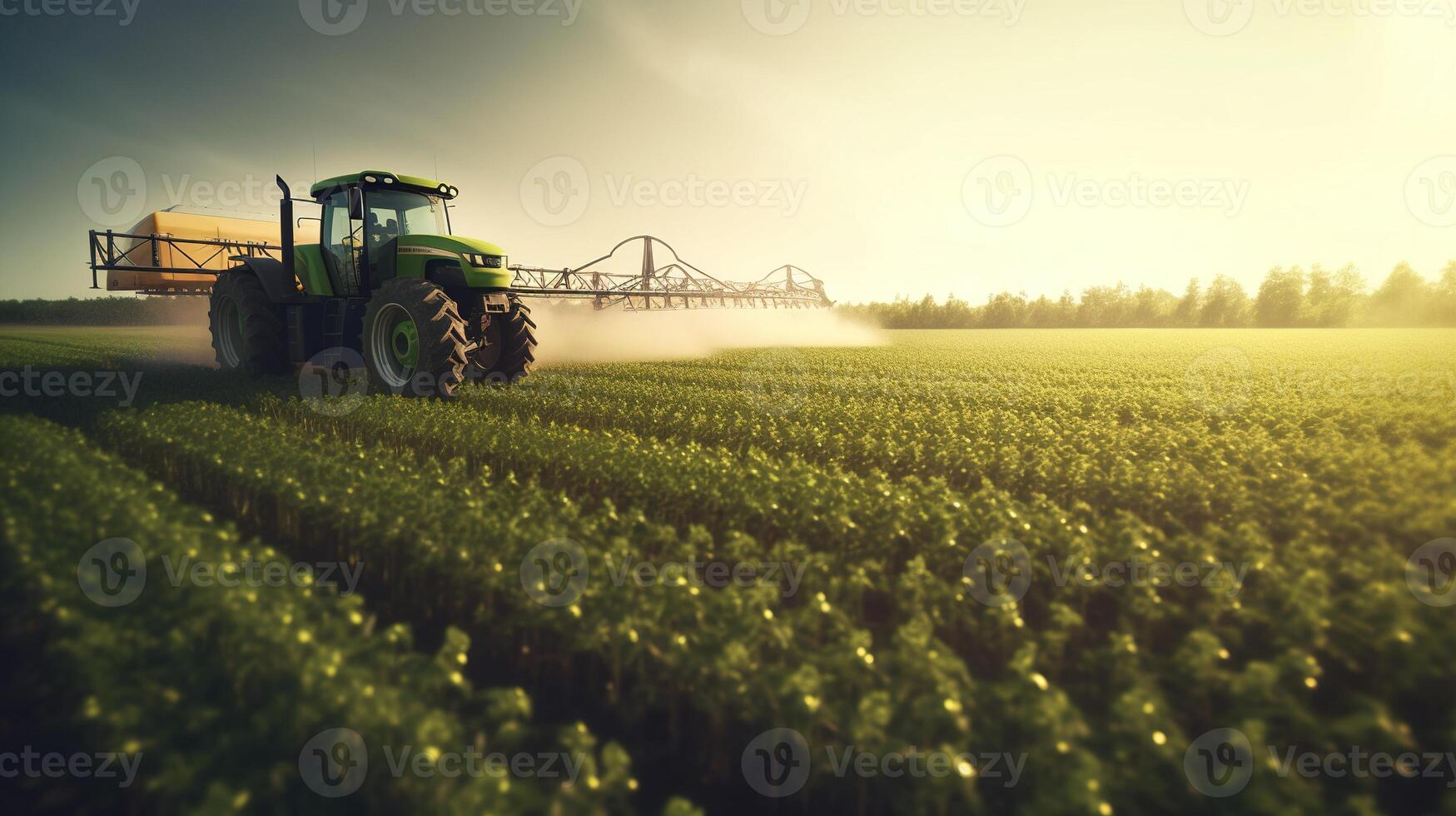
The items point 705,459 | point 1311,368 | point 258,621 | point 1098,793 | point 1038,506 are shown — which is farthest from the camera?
point 1311,368

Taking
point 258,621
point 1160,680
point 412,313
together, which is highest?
point 412,313

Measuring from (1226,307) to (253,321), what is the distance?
101889 millimetres

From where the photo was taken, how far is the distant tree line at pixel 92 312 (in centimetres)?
5225

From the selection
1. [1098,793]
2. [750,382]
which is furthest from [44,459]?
[750,382]

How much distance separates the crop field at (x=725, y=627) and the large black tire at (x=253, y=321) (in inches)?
196

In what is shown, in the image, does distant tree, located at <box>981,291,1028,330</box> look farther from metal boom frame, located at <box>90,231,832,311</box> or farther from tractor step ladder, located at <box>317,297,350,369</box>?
tractor step ladder, located at <box>317,297,350,369</box>

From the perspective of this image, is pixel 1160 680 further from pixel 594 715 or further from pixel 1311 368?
pixel 1311 368

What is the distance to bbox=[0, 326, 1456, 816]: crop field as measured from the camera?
2.72 metres

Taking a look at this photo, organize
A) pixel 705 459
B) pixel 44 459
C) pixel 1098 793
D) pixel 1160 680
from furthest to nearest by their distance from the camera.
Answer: pixel 705 459
pixel 44 459
pixel 1160 680
pixel 1098 793

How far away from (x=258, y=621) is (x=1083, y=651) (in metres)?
4.50

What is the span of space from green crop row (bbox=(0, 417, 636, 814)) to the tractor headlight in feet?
26.3

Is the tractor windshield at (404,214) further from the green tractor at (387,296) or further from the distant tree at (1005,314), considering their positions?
the distant tree at (1005,314)

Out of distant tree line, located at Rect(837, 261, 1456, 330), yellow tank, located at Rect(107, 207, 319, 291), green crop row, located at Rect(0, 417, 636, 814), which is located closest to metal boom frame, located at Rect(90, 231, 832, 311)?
yellow tank, located at Rect(107, 207, 319, 291)

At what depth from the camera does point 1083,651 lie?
12.0 feet
